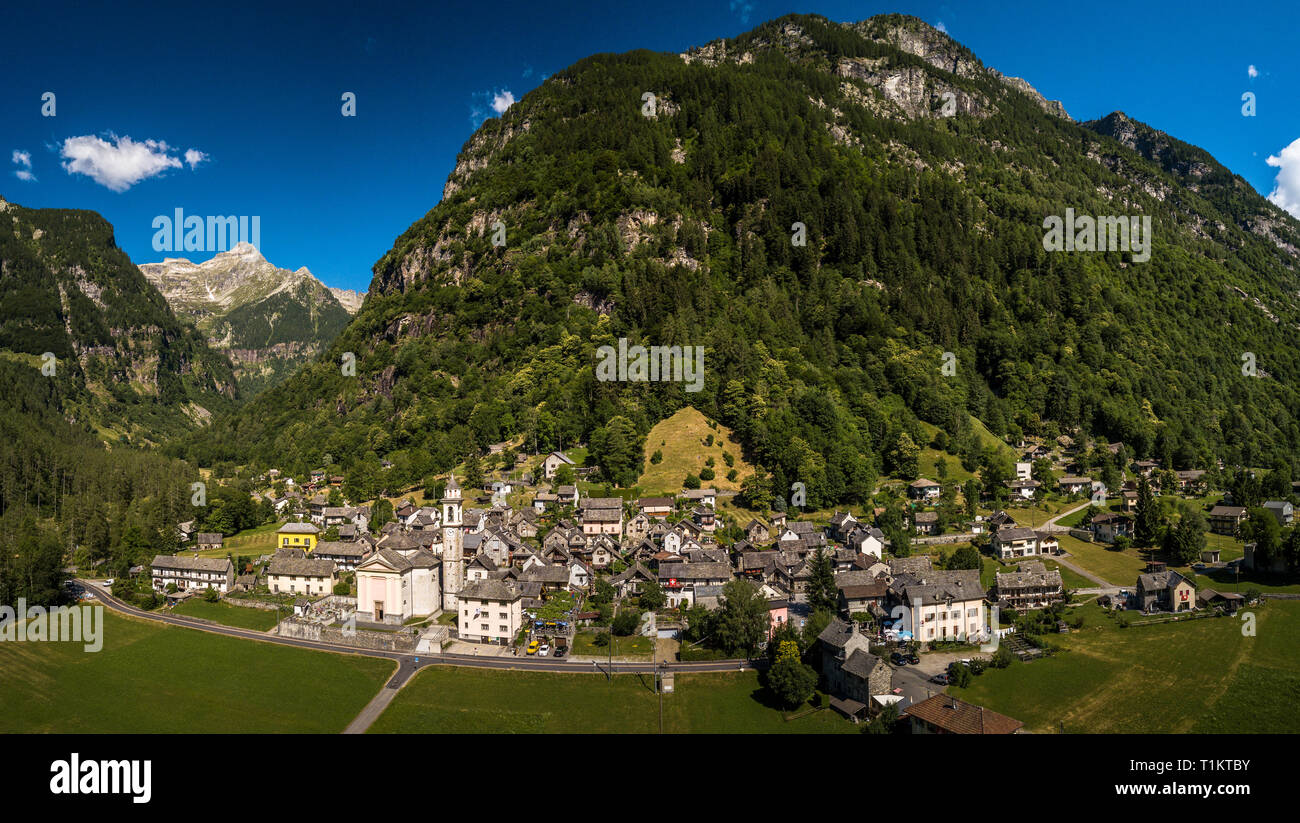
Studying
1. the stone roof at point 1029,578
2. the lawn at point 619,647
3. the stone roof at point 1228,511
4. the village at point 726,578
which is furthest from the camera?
the stone roof at point 1228,511

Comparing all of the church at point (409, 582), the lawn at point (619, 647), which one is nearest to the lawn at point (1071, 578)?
the lawn at point (619, 647)

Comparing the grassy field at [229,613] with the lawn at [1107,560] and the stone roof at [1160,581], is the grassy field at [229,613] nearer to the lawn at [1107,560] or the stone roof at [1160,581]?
the stone roof at [1160,581]

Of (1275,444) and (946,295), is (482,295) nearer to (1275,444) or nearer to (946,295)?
(946,295)

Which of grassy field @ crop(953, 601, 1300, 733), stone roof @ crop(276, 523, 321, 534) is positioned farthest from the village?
grassy field @ crop(953, 601, 1300, 733)

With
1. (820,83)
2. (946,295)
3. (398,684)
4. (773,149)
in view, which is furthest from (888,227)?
(398,684)

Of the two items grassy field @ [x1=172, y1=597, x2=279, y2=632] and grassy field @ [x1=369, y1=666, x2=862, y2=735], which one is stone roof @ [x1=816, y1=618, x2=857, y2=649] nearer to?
grassy field @ [x1=369, y1=666, x2=862, y2=735]

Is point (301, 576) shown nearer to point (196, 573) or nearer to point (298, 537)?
point (196, 573)
